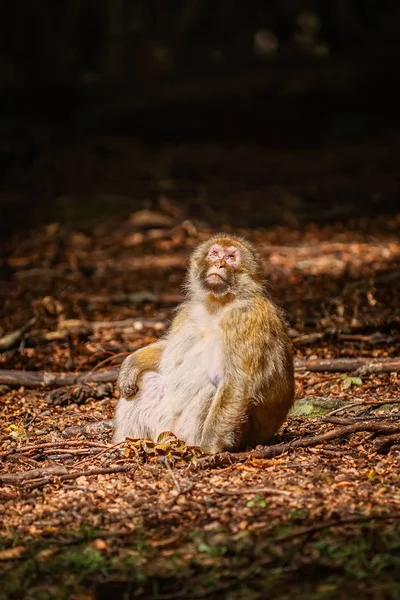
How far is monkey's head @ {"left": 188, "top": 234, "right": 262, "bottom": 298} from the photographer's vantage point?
531cm

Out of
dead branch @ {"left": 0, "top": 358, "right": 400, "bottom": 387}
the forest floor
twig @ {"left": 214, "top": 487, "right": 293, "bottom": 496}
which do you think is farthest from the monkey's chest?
dead branch @ {"left": 0, "top": 358, "right": 400, "bottom": 387}

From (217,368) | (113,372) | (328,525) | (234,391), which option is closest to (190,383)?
(217,368)

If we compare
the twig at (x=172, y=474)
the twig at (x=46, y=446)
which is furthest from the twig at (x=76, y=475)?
the twig at (x=46, y=446)

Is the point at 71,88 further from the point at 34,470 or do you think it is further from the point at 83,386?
the point at 34,470

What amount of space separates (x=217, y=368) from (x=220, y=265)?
1.89 ft

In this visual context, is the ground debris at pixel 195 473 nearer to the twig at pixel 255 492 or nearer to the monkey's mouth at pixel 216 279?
the twig at pixel 255 492

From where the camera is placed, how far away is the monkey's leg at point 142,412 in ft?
17.8

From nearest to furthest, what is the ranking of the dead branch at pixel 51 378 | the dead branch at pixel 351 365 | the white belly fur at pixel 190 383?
the white belly fur at pixel 190 383 < the dead branch at pixel 351 365 < the dead branch at pixel 51 378

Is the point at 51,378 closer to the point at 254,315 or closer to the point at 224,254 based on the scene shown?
the point at 224,254

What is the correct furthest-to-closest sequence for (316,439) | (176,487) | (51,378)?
(51,378) < (316,439) < (176,487)

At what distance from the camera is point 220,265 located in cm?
532

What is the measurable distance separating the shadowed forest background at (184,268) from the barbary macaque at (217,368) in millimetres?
182

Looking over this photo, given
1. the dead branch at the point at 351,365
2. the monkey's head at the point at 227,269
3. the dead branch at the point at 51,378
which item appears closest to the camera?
the monkey's head at the point at 227,269

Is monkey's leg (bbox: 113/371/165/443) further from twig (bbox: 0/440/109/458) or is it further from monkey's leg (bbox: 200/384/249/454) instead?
monkey's leg (bbox: 200/384/249/454)
